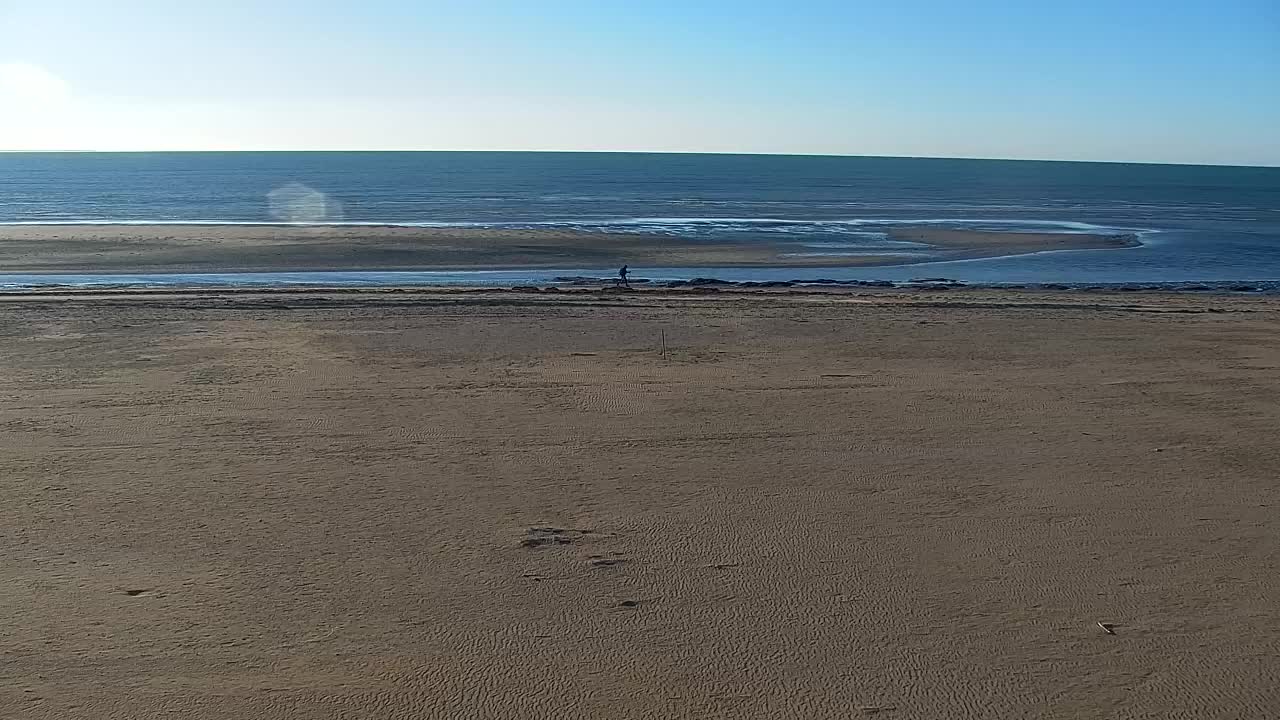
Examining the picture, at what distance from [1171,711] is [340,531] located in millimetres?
6861

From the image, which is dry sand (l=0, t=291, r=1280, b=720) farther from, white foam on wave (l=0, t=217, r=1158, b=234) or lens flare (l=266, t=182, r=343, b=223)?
lens flare (l=266, t=182, r=343, b=223)

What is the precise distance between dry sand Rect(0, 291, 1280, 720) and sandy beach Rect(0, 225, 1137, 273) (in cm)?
1918

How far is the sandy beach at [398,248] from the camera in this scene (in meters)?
37.3

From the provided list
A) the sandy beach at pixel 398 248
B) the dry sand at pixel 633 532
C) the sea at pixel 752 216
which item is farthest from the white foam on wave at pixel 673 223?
the dry sand at pixel 633 532

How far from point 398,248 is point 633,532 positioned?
3491 centimetres

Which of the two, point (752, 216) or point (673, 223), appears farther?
point (752, 216)

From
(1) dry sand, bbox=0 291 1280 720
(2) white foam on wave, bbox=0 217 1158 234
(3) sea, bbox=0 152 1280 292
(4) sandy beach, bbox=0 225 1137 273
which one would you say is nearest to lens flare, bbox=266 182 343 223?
(3) sea, bbox=0 152 1280 292

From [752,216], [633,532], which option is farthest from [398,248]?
[633,532]

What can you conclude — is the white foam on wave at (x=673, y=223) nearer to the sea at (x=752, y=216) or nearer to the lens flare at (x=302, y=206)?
the sea at (x=752, y=216)

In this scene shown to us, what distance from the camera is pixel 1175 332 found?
2136cm

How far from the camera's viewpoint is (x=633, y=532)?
9828mm

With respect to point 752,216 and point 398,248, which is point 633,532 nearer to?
point 398,248

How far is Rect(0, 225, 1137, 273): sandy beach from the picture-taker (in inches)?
1469

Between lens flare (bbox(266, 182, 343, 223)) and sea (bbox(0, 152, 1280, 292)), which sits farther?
lens flare (bbox(266, 182, 343, 223))
